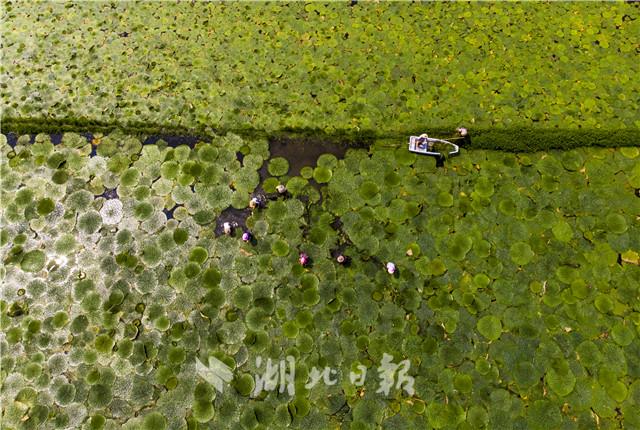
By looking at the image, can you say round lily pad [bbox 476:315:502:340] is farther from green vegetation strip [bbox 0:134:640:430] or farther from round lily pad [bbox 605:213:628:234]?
round lily pad [bbox 605:213:628:234]

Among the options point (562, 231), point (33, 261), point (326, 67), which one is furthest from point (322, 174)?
point (33, 261)

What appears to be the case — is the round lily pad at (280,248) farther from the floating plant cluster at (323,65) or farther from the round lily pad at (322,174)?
the floating plant cluster at (323,65)

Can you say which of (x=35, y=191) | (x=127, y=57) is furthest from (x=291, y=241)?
(x=127, y=57)

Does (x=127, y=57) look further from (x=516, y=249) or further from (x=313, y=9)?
(x=516, y=249)

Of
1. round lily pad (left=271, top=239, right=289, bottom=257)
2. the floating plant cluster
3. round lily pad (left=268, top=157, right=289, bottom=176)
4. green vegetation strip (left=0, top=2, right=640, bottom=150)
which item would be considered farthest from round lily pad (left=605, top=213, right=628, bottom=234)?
round lily pad (left=268, top=157, right=289, bottom=176)

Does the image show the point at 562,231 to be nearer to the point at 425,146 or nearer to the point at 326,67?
the point at 425,146

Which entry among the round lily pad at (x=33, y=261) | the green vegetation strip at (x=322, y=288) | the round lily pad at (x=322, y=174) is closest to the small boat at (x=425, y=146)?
the green vegetation strip at (x=322, y=288)
